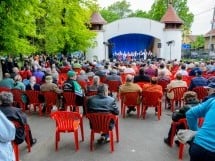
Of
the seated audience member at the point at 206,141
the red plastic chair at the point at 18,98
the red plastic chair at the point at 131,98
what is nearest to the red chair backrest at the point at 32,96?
the red plastic chair at the point at 18,98

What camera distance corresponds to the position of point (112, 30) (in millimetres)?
43000

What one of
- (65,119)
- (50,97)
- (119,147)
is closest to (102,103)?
(65,119)

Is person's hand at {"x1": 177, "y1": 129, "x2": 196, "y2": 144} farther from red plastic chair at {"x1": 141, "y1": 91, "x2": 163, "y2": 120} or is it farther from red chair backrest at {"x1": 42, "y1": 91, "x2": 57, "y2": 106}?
red chair backrest at {"x1": 42, "y1": 91, "x2": 57, "y2": 106}

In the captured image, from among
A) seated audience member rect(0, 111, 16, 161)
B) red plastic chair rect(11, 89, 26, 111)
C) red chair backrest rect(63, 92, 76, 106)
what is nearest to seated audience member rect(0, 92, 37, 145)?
seated audience member rect(0, 111, 16, 161)

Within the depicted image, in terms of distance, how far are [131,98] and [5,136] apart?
674 cm

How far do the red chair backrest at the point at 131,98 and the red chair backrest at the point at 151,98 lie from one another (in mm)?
176

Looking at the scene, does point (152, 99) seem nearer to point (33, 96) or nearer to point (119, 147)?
point (119, 147)

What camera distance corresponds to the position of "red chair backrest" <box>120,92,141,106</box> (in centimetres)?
1070

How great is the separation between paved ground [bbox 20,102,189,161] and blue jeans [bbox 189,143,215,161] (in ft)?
10.3

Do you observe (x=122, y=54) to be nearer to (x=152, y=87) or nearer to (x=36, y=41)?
(x=36, y=41)

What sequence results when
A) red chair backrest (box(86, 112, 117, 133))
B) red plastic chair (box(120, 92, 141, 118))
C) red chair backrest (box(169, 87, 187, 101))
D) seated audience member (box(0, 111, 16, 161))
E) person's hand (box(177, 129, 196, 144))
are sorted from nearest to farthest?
seated audience member (box(0, 111, 16, 161)), person's hand (box(177, 129, 196, 144)), red chair backrest (box(86, 112, 117, 133)), red plastic chair (box(120, 92, 141, 118)), red chair backrest (box(169, 87, 187, 101))

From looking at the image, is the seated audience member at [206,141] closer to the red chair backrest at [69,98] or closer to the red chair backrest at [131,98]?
the red chair backrest at [131,98]

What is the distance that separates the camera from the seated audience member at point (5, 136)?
167 inches

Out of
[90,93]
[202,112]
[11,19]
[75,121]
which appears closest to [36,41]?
[11,19]
